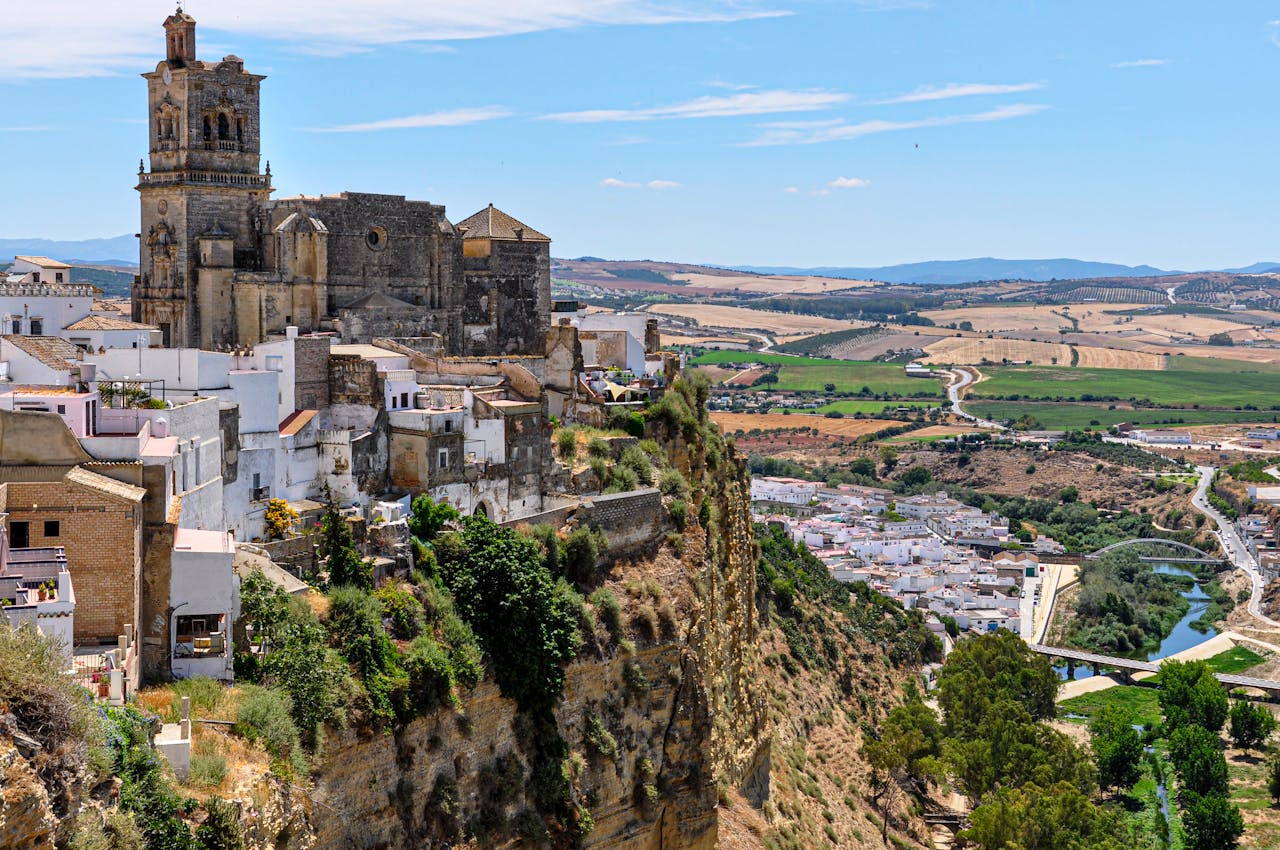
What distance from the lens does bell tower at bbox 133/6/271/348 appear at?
3697 cm

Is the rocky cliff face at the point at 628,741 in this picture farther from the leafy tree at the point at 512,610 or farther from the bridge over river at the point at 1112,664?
the bridge over river at the point at 1112,664

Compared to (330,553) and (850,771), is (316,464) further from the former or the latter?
(850,771)

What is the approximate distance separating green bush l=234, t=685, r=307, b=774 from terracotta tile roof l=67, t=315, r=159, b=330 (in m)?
14.9

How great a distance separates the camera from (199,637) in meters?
20.5

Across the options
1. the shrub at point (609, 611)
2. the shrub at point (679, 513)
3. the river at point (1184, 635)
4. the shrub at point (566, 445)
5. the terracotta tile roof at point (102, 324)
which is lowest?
the river at point (1184, 635)

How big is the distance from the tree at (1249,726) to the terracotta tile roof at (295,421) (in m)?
54.8

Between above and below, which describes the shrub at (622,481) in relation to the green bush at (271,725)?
above

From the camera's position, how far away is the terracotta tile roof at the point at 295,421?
2928 centimetres

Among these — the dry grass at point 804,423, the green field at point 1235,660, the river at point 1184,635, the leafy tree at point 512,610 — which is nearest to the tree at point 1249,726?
the river at point 1184,635

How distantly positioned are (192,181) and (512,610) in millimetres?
15527

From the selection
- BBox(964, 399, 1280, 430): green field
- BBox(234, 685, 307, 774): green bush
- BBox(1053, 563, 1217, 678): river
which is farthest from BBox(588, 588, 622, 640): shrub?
BBox(964, 399, 1280, 430): green field

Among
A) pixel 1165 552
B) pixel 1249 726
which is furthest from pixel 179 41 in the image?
pixel 1165 552

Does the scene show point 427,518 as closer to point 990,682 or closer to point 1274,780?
point 990,682

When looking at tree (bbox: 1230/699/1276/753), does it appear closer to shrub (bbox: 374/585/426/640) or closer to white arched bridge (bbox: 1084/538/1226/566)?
white arched bridge (bbox: 1084/538/1226/566)
